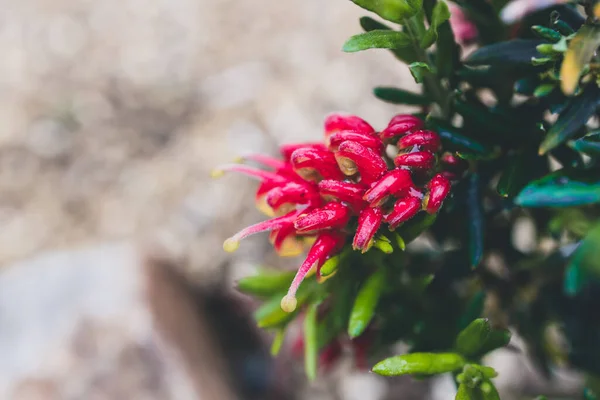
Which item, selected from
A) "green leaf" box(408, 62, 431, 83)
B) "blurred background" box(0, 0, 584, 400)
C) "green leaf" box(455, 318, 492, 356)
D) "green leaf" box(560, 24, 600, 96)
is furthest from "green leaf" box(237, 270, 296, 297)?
"blurred background" box(0, 0, 584, 400)

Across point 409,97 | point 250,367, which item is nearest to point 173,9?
point 250,367

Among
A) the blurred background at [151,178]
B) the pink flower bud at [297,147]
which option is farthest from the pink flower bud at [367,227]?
the blurred background at [151,178]

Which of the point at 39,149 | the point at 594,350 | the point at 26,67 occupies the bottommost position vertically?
the point at 594,350

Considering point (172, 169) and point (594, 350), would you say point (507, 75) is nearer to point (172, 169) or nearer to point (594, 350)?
point (594, 350)

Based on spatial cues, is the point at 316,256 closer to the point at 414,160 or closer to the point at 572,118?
the point at 414,160

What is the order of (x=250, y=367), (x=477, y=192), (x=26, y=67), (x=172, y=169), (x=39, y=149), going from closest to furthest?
(x=477, y=192)
(x=250, y=367)
(x=172, y=169)
(x=39, y=149)
(x=26, y=67)

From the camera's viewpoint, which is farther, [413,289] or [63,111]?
[63,111]

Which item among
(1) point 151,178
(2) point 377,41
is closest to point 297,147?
(2) point 377,41
